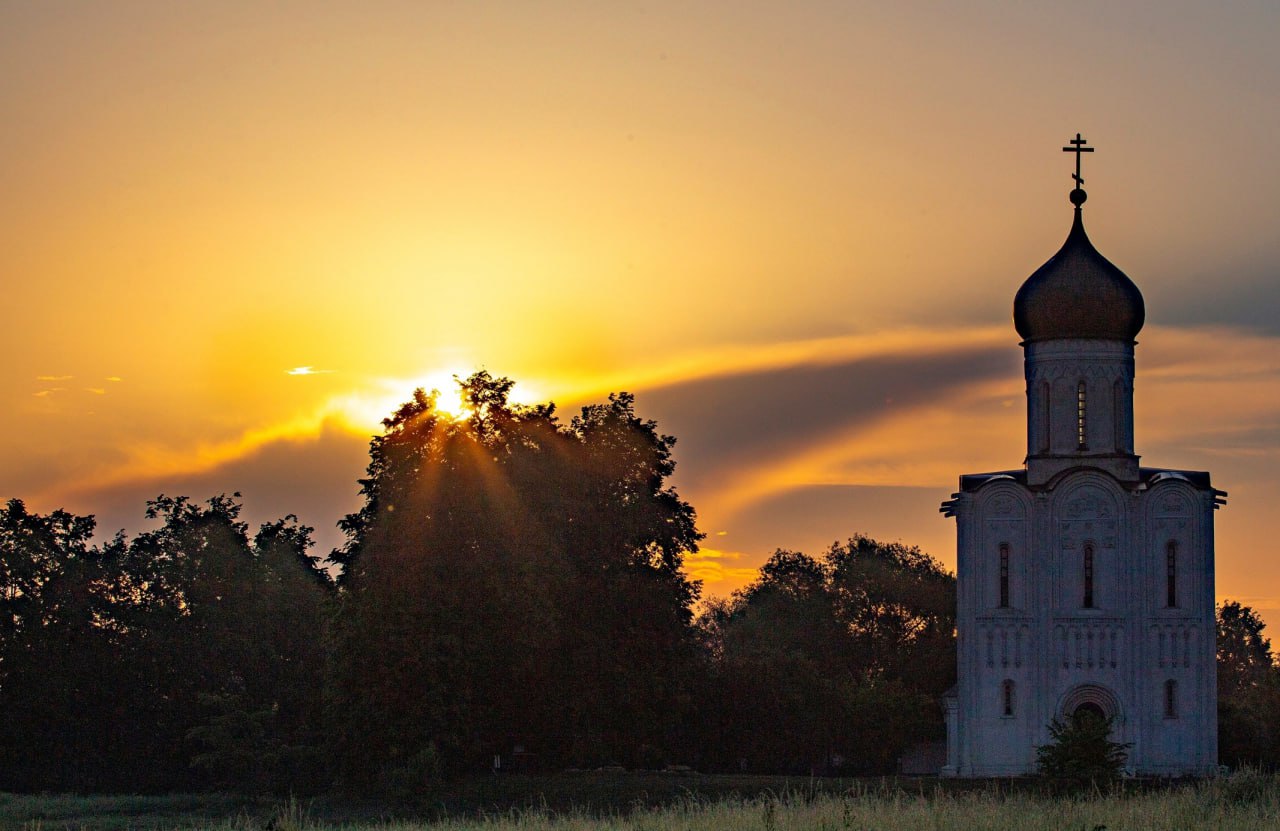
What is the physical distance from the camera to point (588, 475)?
173ft

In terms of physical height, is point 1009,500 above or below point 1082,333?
below

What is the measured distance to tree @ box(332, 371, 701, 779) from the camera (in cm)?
4644

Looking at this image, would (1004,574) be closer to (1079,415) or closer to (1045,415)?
(1045,415)

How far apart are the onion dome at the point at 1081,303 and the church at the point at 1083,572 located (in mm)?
40

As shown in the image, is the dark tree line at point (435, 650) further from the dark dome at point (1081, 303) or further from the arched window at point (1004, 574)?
the dark dome at point (1081, 303)

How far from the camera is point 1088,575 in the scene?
54562 millimetres

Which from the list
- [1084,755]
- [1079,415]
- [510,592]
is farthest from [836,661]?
[1084,755]

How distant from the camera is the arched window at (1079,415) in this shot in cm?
5512

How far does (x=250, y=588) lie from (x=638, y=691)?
47.2ft

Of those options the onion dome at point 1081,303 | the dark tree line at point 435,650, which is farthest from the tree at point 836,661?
the onion dome at point 1081,303

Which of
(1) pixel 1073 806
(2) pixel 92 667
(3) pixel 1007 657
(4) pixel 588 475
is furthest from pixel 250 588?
(1) pixel 1073 806

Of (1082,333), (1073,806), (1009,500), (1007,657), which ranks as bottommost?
(1073,806)

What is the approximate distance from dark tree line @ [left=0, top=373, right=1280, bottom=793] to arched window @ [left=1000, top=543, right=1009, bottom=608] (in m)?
7.00

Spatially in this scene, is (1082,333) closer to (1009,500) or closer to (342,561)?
(1009,500)
